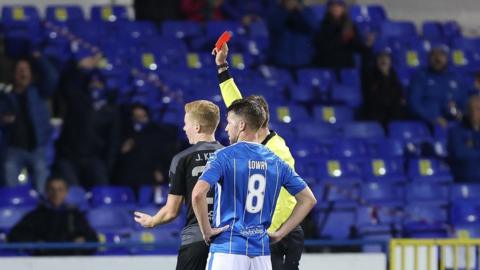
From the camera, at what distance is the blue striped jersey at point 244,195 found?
7113 millimetres

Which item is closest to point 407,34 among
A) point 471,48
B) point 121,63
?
point 471,48

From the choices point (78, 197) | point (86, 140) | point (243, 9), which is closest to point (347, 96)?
point (243, 9)

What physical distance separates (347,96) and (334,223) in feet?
8.90

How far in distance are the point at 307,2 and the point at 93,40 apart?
15.2 feet

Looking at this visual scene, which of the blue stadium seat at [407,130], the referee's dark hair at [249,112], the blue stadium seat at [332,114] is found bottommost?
the referee's dark hair at [249,112]

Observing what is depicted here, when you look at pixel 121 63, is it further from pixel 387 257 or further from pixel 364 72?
pixel 387 257

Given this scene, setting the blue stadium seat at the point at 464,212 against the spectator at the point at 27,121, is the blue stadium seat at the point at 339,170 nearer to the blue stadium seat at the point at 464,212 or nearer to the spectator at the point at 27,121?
the blue stadium seat at the point at 464,212

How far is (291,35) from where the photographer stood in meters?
16.3

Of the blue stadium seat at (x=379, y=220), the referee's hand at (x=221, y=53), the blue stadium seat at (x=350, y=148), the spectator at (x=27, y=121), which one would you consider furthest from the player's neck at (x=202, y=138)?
the blue stadium seat at (x=350, y=148)

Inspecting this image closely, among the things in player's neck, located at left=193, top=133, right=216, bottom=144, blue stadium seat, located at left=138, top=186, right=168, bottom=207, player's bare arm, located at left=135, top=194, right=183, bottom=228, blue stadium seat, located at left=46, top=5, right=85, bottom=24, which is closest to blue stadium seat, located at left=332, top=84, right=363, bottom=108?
blue stadium seat, located at left=46, top=5, right=85, bottom=24

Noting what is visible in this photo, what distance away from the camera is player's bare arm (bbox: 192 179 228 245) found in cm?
701

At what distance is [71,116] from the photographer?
13969 millimetres

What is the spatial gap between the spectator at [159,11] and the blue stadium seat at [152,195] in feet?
12.2

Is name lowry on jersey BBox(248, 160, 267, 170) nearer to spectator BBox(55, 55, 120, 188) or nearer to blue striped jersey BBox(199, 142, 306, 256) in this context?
blue striped jersey BBox(199, 142, 306, 256)
